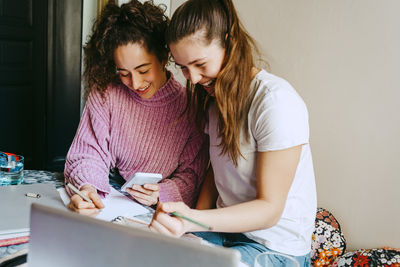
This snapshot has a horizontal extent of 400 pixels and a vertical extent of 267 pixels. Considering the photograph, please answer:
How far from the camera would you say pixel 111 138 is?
1.48 meters

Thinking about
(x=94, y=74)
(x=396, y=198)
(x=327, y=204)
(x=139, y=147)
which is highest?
(x=94, y=74)

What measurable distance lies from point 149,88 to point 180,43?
373mm

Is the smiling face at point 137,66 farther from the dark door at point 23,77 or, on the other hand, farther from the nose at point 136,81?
the dark door at point 23,77

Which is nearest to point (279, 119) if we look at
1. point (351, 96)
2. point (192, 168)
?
point (192, 168)

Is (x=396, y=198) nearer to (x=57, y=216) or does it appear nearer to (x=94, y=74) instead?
(x=94, y=74)

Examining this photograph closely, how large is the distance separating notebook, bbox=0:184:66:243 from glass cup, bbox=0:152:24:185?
0.20 feet

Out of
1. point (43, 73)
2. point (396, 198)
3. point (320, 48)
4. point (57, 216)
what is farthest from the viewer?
point (43, 73)

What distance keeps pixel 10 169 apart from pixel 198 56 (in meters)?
0.66

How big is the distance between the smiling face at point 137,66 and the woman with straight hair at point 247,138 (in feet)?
0.64

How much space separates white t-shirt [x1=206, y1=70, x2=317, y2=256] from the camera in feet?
3.54

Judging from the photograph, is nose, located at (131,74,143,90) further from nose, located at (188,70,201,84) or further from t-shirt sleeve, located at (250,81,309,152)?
t-shirt sleeve, located at (250,81,309,152)

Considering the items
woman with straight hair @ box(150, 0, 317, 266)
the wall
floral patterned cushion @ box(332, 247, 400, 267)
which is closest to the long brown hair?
woman with straight hair @ box(150, 0, 317, 266)

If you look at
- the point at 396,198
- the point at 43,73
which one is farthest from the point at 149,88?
the point at 43,73

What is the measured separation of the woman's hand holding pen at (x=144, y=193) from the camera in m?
1.24
